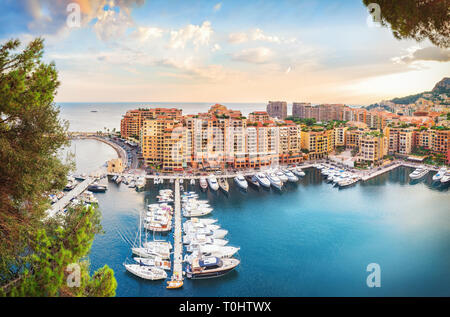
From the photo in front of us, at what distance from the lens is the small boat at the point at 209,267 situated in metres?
5.21

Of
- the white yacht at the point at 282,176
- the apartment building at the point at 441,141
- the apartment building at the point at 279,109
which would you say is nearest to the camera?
the white yacht at the point at 282,176

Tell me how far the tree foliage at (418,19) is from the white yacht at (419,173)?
11307mm

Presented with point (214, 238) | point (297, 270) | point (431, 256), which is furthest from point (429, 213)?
point (214, 238)

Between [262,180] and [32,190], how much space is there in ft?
31.8

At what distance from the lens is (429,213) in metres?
8.15

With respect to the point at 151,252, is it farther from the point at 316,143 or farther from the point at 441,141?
the point at 441,141

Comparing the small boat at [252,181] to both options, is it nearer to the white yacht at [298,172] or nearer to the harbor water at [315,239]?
the harbor water at [315,239]

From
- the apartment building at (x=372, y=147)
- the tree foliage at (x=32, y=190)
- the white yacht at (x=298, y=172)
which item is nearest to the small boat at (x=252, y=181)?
the white yacht at (x=298, y=172)

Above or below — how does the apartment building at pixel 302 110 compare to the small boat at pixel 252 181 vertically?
above

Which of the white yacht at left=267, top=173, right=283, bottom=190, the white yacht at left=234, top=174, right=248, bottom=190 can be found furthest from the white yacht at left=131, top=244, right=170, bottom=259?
the white yacht at left=267, top=173, right=283, bottom=190

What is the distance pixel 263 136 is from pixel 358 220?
697 centimetres

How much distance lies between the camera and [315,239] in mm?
6559

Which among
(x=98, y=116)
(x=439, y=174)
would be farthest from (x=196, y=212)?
(x=98, y=116)
